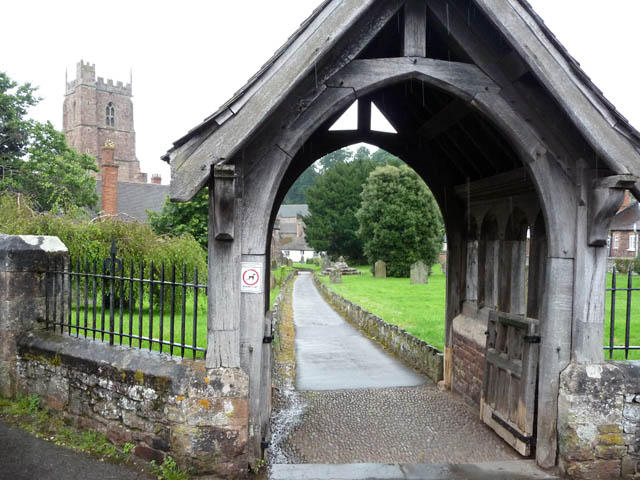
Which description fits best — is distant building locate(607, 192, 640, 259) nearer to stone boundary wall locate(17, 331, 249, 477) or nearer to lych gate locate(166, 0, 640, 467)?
lych gate locate(166, 0, 640, 467)

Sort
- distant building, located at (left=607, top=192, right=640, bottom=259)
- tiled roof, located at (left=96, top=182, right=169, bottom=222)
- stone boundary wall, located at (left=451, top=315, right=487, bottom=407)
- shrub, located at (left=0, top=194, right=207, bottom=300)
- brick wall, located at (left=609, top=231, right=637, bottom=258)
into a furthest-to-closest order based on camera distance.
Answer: tiled roof, located at (left=96, top=182, right=169, bottom=222), brick wall, located at (left=609, top=231, right=637, bottom=258), distant building, located at (left=607, top=192, right=640, bottom=259), shrub, located at (left=0, top=194, right=207, bottom=300), stone boundary wall, located at (left=451, top=315, right=487, bottom=407)

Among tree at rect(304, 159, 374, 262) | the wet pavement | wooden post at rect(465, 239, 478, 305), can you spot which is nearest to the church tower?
tree at rect(304, 159, 374, 262)

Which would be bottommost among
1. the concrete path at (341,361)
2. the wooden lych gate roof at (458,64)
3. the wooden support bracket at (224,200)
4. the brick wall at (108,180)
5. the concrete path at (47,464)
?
the concrete path at (341,361)

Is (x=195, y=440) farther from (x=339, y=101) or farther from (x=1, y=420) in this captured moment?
(x=339, y=101)

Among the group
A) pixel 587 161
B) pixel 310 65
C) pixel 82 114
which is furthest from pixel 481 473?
pixel 82 114

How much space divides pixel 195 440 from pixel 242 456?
18.2 inches

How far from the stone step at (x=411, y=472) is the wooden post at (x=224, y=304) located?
1282mm

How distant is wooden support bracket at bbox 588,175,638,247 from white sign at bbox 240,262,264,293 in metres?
3.19

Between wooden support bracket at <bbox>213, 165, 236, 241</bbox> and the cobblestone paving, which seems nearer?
wooden support bracket at <bbox>213, 165, 236, 241</bbox>

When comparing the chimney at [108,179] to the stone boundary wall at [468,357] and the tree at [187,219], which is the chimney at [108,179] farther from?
the stone boundary wall at [468,357]

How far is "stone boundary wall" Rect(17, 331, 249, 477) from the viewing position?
4906 mm

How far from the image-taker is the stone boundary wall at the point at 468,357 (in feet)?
23.7

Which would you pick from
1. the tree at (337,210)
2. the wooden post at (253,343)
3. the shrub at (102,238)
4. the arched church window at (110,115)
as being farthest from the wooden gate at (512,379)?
the arched church window at (110,115)

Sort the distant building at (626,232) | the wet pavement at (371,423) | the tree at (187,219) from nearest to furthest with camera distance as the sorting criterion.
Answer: the wet pavement at (371,423)
the tree at (187,219)
the distant building at (626,232)
